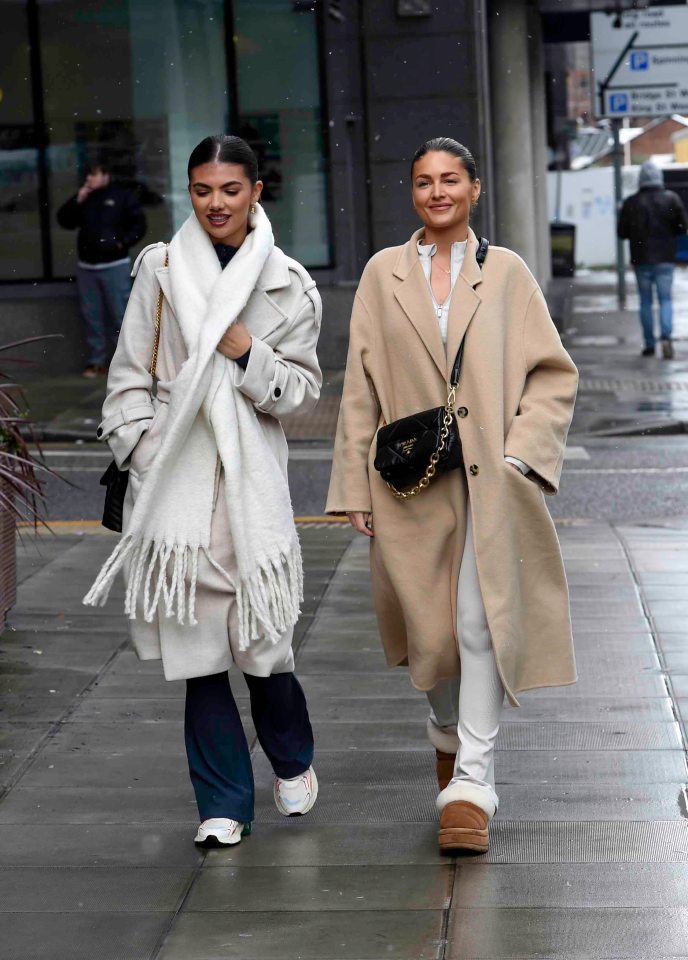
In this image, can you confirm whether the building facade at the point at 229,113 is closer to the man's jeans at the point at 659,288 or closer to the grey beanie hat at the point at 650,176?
the grey beanie hat at the point at 650,176

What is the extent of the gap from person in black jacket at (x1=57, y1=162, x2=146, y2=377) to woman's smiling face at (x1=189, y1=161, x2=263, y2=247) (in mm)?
12019

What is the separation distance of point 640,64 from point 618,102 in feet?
2.19

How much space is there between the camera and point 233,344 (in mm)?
4199

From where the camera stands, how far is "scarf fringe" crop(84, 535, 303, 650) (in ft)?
13.9

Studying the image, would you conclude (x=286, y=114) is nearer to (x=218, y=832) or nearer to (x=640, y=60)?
(x=640, y=60)

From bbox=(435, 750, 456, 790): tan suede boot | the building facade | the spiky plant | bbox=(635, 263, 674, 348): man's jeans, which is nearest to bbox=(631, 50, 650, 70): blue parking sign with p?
the building facade

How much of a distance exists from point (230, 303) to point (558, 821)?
161 cm

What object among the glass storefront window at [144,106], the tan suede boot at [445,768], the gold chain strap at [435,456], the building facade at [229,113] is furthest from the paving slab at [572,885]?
the glass storefront window at [144,106]

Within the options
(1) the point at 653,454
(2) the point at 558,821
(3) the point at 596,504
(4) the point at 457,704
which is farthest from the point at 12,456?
(1) the point at 653,454

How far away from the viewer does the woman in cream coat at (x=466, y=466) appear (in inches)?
169

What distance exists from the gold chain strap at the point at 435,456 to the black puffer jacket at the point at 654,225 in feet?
46.8

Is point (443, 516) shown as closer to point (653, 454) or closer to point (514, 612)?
point (514, 612)

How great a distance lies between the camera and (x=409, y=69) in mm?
17359

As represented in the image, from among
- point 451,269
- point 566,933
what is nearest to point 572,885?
point 566,933
